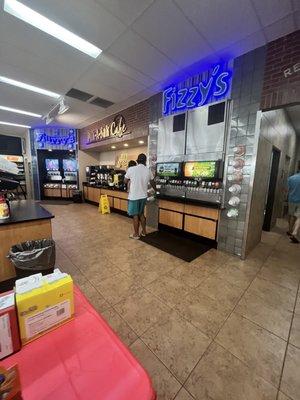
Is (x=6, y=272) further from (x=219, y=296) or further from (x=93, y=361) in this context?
(x=219, y=296)

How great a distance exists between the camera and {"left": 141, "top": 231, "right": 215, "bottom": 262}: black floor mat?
11.0ft

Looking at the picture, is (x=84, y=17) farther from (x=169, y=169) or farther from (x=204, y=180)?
(x=204, y=180)

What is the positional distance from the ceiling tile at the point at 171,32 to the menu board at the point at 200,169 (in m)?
1.84

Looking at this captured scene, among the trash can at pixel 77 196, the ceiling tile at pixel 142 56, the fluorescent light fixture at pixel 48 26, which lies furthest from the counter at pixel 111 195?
the fluorescent light fixture at pixel 48 26

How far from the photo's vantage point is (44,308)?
93 cm

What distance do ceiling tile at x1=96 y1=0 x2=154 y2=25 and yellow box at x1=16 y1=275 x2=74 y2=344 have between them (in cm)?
300

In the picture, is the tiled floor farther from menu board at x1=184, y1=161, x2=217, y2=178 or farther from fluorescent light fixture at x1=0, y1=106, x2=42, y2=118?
fluorescent light fixture at x1=0, y1=106, x2=42, y2=118

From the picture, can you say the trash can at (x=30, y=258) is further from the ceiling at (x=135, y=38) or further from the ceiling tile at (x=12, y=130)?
the ceiling tile at (x=12, y=130)

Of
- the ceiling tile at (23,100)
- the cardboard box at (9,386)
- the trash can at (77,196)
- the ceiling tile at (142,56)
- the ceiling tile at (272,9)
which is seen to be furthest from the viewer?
the trash can at (77,196)

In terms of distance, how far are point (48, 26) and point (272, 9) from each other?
2.99 meters

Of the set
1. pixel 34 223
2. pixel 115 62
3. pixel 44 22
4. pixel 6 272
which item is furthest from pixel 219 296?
pixel 44 22

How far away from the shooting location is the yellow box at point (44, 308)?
2.86ft

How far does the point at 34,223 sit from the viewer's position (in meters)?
2.46

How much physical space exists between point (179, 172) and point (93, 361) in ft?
12.1
